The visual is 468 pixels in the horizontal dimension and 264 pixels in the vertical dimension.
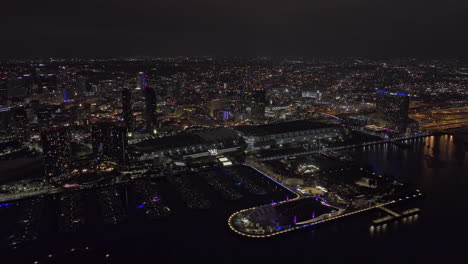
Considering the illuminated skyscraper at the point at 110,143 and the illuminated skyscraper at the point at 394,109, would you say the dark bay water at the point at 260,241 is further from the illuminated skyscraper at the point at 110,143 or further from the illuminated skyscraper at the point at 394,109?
the illuminated skyscraper at the point at 394,109

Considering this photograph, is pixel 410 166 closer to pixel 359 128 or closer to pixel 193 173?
pixel 359 128

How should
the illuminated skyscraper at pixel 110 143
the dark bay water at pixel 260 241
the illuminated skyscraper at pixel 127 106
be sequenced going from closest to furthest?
the dark bay water at pixel 260 241 → the illuminated skyscraper at pixel 110 143 → the illuminated skyscraper at pixel 127 106

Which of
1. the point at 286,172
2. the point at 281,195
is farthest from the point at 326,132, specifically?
the point at 281,195

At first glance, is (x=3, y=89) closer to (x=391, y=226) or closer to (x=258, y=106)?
(x=258, y=106)

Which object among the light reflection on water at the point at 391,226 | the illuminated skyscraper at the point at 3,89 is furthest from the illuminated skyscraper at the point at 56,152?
the illuminated skyscraper at the point at 3,89

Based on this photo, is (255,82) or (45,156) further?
(255,82)

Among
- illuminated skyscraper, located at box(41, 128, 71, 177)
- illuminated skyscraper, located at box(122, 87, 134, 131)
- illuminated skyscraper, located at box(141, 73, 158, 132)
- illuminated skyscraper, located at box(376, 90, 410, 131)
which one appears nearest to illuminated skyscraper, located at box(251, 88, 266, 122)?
illuminated skyscraper, located at box(141, 73, 158, 132)

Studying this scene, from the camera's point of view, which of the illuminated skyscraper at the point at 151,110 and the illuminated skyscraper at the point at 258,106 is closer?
the illuminated skyscraper at the point at 151,110
